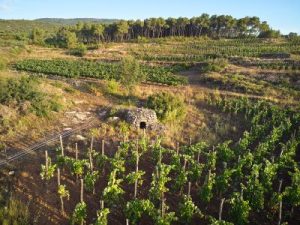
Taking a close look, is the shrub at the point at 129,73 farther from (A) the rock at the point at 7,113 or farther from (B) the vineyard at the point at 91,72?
(A) the rock at the point at 7,113

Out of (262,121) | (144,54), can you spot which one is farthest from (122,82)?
(144,54)

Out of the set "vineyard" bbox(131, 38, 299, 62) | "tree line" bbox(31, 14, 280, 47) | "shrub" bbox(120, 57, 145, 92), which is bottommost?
"shrub" bbox(120, 57, 145, 92)

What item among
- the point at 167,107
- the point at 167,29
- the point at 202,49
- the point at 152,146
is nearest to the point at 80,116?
the point at 167,107

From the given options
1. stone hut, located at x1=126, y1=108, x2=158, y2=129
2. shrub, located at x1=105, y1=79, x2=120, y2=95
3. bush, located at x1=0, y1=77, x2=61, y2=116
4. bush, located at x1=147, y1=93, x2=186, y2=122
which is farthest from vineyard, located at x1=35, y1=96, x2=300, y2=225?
shrub, located at x1=105, y1=79, x2=120, y2=95

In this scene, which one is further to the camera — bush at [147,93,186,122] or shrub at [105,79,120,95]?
shrub at [105,79,120,95]

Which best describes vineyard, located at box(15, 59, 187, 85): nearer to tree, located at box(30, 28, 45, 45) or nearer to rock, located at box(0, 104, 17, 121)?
rock, located at box(0, 104, 17, 121)

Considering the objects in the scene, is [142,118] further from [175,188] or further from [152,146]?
[175,188]

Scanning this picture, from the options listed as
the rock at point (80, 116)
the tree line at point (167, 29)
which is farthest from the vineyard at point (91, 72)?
the tree line at point (167, 29)
